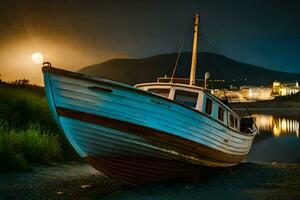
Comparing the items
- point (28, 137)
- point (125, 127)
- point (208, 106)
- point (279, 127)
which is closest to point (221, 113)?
point (208, 106)

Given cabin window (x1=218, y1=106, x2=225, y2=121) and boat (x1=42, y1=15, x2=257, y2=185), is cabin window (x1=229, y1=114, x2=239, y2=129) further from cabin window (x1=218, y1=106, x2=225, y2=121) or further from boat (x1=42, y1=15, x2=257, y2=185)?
boat (x1=42, y1=15, x2=257, y2=185)

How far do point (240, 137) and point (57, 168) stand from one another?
6762mm

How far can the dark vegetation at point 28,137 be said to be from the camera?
48.2ft

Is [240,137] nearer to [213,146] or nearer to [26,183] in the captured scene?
[213,146]

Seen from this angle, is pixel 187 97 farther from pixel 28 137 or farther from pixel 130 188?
pixel 28 137

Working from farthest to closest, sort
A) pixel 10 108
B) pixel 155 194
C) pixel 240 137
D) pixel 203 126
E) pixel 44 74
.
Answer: pixel 10 108 → pixel 240 137 → pixel 203 126 → pixel 155 194 → pixel 44 74

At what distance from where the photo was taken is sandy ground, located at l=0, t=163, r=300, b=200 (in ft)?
39.7

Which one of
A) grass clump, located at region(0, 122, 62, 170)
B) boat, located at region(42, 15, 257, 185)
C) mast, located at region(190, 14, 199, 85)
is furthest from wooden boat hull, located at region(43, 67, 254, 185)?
grass clump, located at region(0, 122, 62, 170)

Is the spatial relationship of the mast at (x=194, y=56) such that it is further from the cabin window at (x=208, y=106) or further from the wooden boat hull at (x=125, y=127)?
the wooden boat hull at (x=125, y=127)

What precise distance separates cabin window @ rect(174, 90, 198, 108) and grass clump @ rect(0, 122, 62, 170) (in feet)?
17.6

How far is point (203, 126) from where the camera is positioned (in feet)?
43.3

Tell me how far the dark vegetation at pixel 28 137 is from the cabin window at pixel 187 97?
537 centimetres

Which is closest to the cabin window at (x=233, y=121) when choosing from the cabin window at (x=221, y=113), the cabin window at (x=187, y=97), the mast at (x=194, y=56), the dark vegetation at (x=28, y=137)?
the cabin window at (x=221, y=113)

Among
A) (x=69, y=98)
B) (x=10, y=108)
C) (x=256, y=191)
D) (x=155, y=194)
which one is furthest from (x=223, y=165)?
(x=10, y=108)
